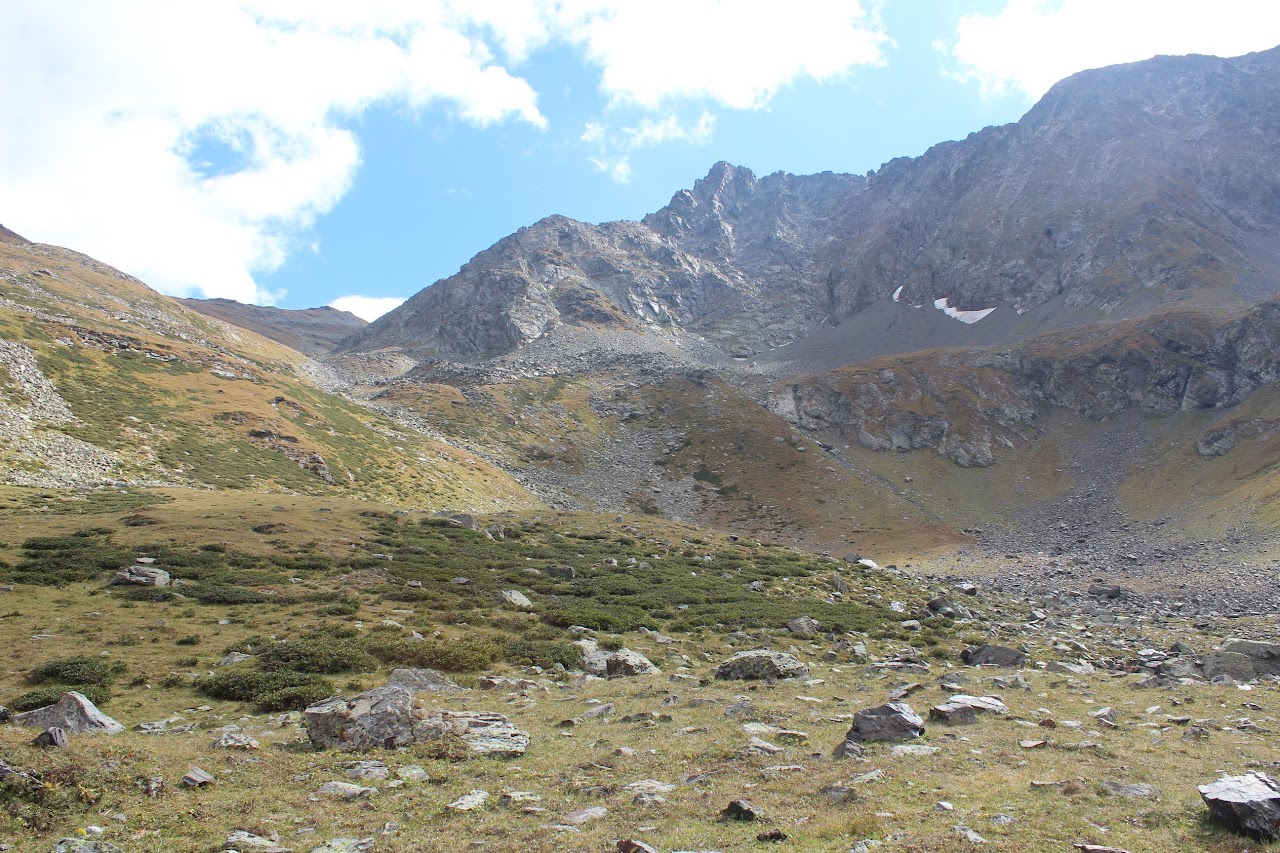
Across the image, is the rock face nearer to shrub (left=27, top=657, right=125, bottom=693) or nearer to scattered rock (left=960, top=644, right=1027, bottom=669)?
scattered rock (left=960, top=644, right=1027, bottom=669)

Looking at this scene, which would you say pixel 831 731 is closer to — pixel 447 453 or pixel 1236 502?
pixel 447 453

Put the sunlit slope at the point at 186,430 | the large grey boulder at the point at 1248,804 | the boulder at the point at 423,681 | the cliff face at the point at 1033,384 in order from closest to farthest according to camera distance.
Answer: the large grey boulder at the point at 1248,804 < the boulder at the point at 423,681 < the sunlit slope at the point at 186,430 < the cliff face at the point at 1033,384

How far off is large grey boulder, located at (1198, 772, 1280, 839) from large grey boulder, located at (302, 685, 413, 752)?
12443mm

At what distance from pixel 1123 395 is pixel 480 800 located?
143424 millimetres

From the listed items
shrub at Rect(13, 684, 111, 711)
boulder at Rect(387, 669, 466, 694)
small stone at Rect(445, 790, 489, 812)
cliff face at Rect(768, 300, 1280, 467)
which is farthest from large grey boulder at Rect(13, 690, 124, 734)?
cliff face at Rect(768, 300, 1280, 467)

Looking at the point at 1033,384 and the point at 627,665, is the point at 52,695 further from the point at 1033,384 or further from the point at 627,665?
the point at 1033,384

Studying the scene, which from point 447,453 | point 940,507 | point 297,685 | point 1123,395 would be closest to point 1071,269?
point 1123,395

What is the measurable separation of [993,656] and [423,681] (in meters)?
19.1

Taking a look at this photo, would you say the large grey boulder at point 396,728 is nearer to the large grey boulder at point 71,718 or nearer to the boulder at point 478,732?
the boulder at point 478,732

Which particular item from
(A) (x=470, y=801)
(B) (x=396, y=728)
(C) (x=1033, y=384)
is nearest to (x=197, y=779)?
(B) (x=396, y=728)

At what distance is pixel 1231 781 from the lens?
843 centimetres

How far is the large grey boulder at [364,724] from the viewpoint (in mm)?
12320

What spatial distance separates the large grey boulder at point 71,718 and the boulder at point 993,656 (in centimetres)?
2441

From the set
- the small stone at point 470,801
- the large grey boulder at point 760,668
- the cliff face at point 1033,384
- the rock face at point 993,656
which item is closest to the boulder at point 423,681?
the small stone at point 470,801
